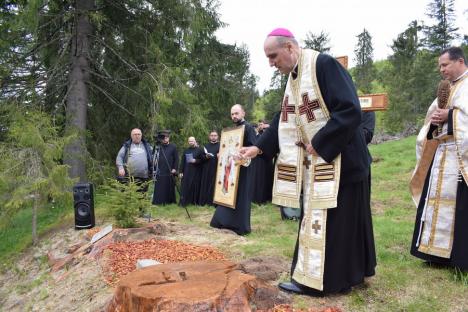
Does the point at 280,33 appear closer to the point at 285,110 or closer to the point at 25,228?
the point at 285,110

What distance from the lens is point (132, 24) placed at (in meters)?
12.6

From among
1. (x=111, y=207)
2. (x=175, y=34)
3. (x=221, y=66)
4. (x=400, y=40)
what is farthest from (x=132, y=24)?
(x=400, y=40)

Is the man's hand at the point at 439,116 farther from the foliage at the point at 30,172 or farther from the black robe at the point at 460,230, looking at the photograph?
the foliage at the point at 30,172

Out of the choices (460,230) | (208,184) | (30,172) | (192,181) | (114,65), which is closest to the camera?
(460,230)

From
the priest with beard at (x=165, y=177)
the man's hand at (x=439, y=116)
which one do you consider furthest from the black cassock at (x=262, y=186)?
the man's hand at (x=439, y=116)

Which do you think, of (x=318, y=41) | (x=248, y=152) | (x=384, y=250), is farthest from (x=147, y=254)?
(x=318, y=41)

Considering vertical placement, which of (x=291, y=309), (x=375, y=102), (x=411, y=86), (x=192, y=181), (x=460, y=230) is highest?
(x=411, y=86)

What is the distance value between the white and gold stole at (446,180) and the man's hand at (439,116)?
7 cm

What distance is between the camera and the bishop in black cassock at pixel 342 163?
3246mm

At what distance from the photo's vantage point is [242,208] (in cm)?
718

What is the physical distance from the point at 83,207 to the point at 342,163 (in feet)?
20.5

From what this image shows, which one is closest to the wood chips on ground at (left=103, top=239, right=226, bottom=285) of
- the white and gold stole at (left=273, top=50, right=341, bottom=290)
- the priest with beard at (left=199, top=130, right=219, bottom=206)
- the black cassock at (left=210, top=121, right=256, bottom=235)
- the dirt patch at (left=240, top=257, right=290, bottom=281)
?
the dirt patch at (left=240, top=257, right=290, bottom=281)

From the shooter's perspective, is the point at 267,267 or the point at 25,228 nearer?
the point at 267,267

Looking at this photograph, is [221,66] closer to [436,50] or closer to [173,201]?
[173,201]
